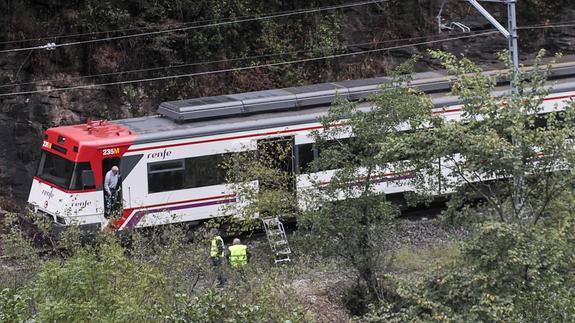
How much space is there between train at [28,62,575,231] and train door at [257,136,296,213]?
6 centimetres

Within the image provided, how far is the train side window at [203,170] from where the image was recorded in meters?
19.8

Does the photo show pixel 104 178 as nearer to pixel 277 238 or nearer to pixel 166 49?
pixel 277 238

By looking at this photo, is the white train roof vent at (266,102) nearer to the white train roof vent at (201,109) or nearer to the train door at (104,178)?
the white train roof vent at (201,109)

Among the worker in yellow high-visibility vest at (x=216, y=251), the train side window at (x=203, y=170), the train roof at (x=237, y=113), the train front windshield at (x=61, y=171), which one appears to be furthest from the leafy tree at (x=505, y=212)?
the train front windshield at (x=61, y=171)

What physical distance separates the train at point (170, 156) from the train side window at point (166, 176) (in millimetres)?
23

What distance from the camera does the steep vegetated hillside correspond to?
82.9 feet

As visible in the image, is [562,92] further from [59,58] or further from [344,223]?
[59,58]

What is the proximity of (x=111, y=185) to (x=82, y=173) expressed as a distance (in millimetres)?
687

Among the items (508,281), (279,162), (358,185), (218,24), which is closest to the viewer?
(508,281)

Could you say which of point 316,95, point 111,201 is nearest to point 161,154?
point 111,201

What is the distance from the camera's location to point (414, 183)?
16.1 metres

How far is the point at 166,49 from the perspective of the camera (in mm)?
27078

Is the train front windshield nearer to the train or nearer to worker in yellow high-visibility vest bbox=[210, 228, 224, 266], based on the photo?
the train

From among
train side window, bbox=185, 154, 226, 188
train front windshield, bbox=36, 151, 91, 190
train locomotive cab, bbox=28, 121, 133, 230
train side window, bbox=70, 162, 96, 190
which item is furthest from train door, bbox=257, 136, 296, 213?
train front windshield, bbox=36, 151, 91, 190
